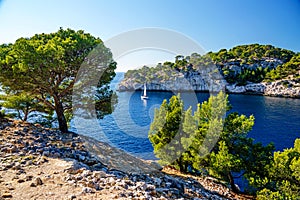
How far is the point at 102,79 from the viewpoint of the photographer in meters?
17.6

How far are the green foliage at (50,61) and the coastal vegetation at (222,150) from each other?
7.80 metres

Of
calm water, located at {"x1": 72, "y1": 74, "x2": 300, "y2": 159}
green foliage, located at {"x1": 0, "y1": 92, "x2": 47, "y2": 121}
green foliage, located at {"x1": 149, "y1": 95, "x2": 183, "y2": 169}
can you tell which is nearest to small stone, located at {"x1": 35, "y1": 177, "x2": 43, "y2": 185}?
green foliage, located at {"x1": 0, "y1": 92, "x2": 47, "y2": 121}

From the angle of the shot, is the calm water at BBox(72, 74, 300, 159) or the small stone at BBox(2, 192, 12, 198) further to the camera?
the calm water at BBox(72, 74, 300, 159)

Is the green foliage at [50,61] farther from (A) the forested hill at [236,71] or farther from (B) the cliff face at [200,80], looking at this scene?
(B) the cliff face at [200,80]

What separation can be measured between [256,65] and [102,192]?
420 ft

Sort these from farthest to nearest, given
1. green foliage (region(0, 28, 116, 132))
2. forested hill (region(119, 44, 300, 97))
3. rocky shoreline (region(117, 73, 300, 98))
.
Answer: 1. forested hill (region(119, 44, 300, 97))
2. rocky shoreline (region(117, 73, 300, 98))
3. green foliage (region(0, 28, 116, 132))

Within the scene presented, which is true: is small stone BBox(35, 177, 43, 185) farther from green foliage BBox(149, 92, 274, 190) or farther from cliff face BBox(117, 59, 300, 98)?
cliff face BBox(117, 59, 300, 98)

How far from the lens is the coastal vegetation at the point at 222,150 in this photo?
1535 centimetres

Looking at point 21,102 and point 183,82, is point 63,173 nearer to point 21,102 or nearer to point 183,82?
point 21,102

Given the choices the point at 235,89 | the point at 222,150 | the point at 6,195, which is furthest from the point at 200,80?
the point at 6,195

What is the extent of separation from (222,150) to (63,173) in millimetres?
11400

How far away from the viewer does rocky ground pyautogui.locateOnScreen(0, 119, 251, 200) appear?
30.1 feet

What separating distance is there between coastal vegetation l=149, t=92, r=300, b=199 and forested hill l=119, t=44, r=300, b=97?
88.7 metres

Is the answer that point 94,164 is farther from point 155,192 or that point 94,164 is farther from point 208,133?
point 208,133
